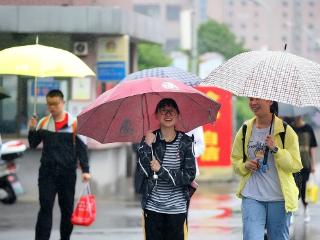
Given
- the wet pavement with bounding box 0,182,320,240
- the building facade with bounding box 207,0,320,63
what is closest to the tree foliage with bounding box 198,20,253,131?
the building facade with bounding box 207,0,320,63

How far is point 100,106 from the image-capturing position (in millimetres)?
7902

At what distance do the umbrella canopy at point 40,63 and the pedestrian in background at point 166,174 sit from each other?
219 centimetres

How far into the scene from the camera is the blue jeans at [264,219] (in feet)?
24.8

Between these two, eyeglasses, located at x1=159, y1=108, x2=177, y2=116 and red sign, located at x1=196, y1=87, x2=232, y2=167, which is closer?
eyeglasses, located at x1=159, y1=108, x2=177, y2=116

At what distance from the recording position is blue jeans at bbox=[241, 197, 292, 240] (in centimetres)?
755

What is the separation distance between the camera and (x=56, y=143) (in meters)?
10.1

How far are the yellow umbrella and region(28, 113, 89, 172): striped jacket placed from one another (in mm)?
740

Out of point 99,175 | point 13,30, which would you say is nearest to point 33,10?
point 13,30

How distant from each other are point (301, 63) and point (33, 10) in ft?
30.7

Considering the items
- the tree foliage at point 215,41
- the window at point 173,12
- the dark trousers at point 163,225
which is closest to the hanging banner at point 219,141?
the dark trousers at point 163,225

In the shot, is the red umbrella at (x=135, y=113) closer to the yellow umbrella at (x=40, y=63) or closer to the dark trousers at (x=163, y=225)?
the dark trousers at (x=163, y=225)

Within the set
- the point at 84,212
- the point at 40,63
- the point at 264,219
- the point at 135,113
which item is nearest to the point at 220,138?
the point at 84,212

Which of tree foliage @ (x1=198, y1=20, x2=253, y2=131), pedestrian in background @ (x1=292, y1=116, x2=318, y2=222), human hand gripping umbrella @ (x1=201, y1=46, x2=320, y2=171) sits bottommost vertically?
pedestrian in background @ (x1=292, y1=116, x2=318, y2=222)

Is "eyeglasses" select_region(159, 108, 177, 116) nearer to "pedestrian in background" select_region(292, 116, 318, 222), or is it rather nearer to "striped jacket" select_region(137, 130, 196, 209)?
"striped jacket" select_region(137, 130, 196, 209)
